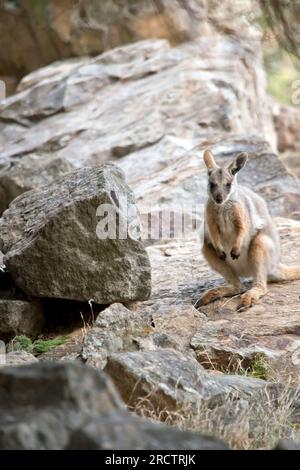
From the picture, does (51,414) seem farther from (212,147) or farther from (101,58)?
(101,58)

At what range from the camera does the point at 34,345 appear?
7969mm

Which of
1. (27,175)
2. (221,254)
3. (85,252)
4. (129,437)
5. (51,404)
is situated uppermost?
(27,175)

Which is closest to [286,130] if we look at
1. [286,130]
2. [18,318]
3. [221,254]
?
[286,130]

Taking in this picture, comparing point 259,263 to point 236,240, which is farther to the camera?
point 236,240

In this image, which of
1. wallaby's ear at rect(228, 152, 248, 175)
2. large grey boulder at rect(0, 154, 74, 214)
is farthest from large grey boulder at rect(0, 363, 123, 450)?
large grey boulder at rect(0, 154, 74, 214)

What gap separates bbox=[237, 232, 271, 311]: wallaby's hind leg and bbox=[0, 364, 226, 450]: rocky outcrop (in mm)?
4675

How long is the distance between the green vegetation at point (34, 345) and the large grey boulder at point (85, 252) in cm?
42

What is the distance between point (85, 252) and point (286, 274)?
2321mm

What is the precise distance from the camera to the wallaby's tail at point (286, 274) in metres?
9.16

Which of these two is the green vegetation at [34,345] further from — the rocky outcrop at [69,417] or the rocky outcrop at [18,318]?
the rocky outcrop at [69,417]

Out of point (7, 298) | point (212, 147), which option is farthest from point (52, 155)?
point (7, 298)

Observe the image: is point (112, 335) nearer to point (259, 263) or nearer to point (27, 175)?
point (259, 263)

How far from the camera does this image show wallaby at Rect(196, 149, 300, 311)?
8852 mm

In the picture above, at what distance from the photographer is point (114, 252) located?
8.12 m
